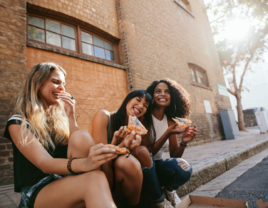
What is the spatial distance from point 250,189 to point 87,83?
380 cm

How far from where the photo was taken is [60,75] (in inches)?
64.1

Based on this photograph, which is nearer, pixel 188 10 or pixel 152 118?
pixel 152 118

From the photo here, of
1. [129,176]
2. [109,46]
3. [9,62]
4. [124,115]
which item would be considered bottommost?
[129,176]

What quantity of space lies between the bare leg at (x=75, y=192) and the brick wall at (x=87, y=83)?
9.81 ft

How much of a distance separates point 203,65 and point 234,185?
26.6 feet

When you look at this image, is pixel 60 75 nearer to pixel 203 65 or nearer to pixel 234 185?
pixel 234 185

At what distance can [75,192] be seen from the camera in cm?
95

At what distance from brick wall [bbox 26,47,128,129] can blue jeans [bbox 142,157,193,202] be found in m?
2.64

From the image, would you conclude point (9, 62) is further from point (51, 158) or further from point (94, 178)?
point (94, 178)

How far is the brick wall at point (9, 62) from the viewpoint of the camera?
2719 mm

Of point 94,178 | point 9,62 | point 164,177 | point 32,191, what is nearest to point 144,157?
point 164,177

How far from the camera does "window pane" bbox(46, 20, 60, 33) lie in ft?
13.4

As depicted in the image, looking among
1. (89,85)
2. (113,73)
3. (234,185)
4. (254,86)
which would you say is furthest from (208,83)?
(254,86)

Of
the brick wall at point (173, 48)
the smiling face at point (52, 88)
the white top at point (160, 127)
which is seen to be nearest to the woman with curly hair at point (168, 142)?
the white top at point (160, 127)
